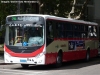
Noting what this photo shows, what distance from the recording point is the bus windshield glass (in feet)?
62.3

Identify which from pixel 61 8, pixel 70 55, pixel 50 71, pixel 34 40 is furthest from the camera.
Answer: pixel 61 8

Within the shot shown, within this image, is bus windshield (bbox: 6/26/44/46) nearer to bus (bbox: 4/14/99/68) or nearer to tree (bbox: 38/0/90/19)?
bus (bbox: 4/14/99/68)

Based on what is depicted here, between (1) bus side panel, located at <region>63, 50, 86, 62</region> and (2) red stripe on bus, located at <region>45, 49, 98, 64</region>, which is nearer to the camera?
(2) red stripe on bus, located at <region>45, 49, 98, 64</region>

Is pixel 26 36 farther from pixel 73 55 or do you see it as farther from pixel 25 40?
pixel 73 55

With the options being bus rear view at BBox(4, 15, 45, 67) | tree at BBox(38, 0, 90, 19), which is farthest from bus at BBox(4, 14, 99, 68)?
tree at BBox(38, 0, 90, 19)

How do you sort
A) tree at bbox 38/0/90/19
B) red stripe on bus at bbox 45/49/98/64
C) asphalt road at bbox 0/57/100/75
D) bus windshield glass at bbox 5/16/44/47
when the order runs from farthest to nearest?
tree at bbox 38/0/90/19
red stripe on bus at bbox 45/49/98/64
bus windshield glass at bbox 5/16/44/47
asphalt road at bbox 0/57/100/75

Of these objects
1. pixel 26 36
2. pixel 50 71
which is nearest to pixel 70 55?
pixel 50 71

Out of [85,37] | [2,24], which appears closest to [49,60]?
[85,37]

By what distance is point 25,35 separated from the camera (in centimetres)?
1917

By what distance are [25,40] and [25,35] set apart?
28cm

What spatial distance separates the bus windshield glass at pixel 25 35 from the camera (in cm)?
1898

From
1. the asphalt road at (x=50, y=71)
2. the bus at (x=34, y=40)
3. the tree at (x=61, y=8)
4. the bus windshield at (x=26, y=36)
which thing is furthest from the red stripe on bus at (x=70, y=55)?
the tree at (x=61, y=8)

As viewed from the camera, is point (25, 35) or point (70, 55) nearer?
point (25, 35)

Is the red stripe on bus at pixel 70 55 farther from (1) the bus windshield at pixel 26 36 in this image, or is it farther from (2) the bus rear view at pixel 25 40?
(1) the bus windshield at pixel 26 36
